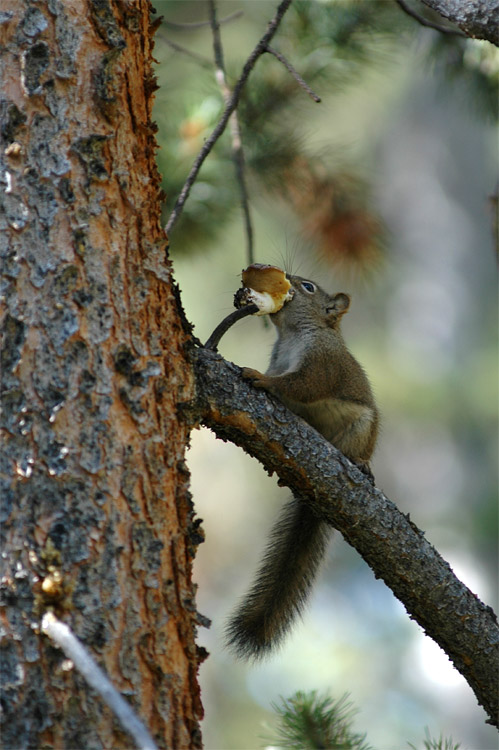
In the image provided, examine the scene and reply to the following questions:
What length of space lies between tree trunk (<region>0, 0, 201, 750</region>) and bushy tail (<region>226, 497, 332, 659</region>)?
0.68 m

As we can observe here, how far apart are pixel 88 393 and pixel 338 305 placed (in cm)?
175

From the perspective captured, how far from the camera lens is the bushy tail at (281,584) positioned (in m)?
2.30

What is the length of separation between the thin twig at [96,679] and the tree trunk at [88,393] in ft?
0.23

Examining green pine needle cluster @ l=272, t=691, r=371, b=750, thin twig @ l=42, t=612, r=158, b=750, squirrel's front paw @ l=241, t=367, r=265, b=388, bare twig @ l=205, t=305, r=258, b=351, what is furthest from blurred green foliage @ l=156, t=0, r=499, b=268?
thin twig @ l=42, t=612, r=158, b=750

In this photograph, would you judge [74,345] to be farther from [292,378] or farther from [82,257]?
[292,378]

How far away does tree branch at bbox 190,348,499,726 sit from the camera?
6.34ft

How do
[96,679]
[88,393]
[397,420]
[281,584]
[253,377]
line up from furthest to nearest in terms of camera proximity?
[397,420] < [281,584] < [253,377] < [88,393] < [96,679]

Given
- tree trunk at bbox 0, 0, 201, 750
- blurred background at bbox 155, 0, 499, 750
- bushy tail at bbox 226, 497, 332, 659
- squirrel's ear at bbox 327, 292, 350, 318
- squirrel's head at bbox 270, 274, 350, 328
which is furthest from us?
blurred background at bbox 155, 0, 499, 750

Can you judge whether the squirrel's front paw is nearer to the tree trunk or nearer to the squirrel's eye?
the tree trunk

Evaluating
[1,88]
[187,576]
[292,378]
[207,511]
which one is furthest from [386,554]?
[207,511]

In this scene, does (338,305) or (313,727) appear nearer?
(313,727)

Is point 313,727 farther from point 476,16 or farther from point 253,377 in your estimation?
point 476,16

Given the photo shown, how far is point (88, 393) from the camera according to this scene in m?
1.60

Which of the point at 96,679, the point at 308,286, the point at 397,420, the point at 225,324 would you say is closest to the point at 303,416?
the point at 308,286
